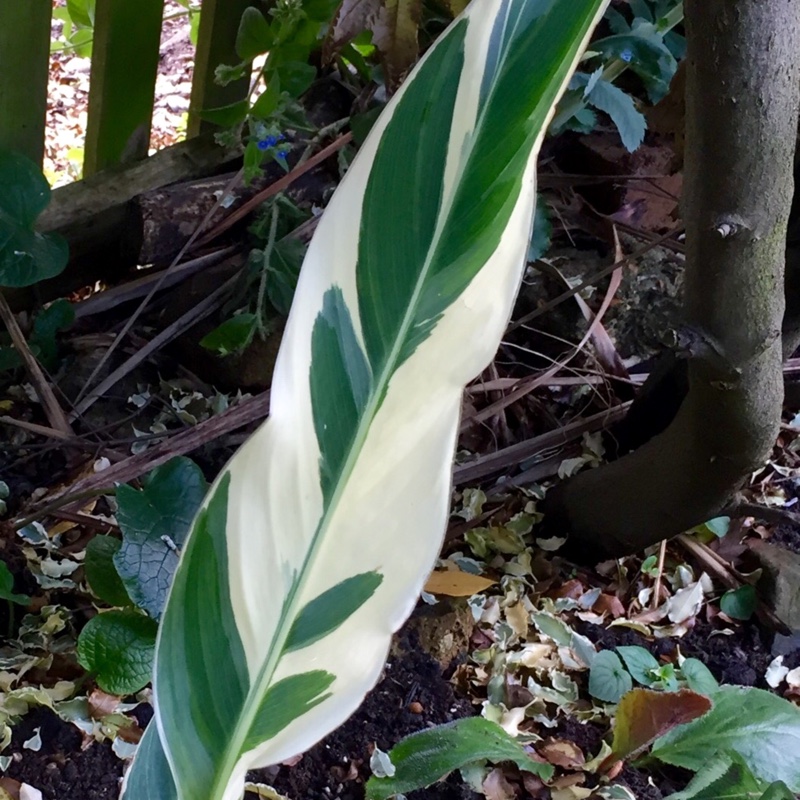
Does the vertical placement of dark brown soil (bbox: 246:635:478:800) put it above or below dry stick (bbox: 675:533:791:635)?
below

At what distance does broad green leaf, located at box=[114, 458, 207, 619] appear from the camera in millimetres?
673

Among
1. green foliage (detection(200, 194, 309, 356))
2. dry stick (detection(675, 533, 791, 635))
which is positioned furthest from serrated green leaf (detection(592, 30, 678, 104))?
dry stick (detection(675, 533, 791, 635))

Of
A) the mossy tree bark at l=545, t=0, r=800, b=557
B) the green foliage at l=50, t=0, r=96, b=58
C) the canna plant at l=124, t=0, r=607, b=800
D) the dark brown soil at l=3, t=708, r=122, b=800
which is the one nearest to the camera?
the canna plant at l=124, t=0, r=607, b=800

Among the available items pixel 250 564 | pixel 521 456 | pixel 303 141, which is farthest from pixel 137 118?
pixel 250 564

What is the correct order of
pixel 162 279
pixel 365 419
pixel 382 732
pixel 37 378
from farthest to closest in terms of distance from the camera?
pixel 162 279, pixel 37 378, pixel 382 732, pixel 365 419

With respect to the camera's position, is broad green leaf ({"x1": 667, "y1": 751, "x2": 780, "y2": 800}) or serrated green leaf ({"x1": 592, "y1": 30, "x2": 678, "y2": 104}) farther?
serrated green leaf ({"x1": 592, "y1": 30, "x2": 678, "y2": 104})

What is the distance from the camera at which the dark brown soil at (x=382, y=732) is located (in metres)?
0.70

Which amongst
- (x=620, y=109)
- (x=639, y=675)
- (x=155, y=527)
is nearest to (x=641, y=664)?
(x=639, y=675)

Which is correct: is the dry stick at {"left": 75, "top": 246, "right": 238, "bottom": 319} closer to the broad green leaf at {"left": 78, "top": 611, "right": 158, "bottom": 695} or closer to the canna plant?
the broad green leaf at {"left": 78, "top": 611, "right": 158, "bottom": 695}

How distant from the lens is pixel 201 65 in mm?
1187

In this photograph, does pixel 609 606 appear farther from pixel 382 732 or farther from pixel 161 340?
pixel 161 340

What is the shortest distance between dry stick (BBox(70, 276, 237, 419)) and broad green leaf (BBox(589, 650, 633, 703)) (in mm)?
722

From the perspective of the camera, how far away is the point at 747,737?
27.5 inches

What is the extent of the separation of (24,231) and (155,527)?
1.63 ft
